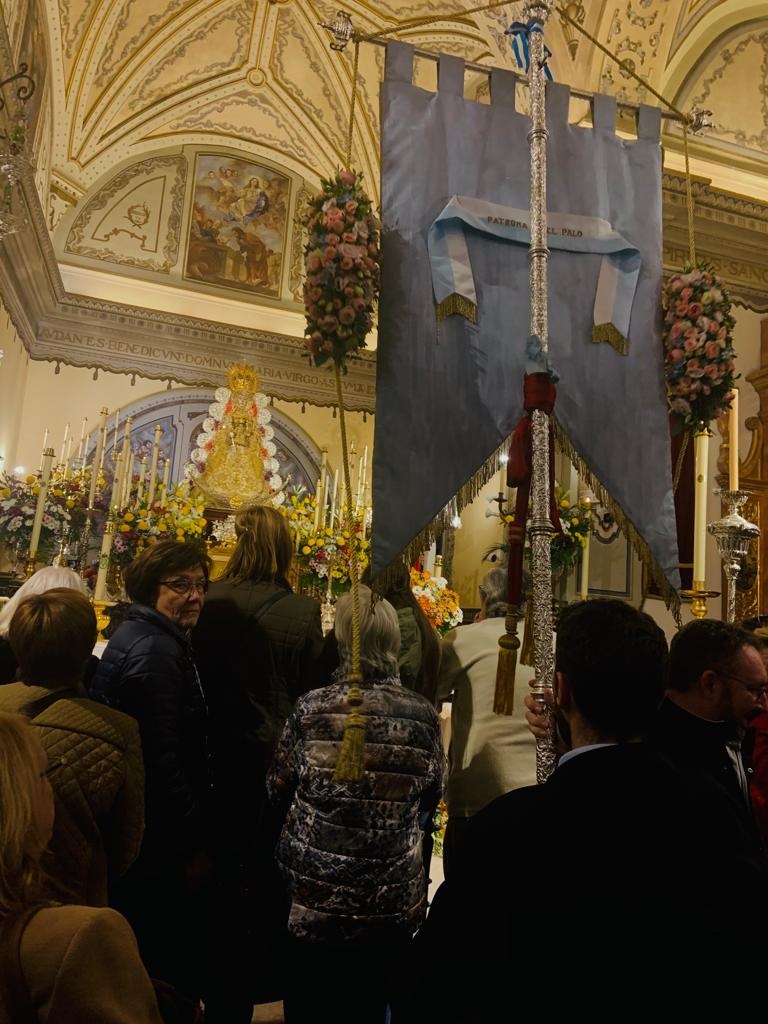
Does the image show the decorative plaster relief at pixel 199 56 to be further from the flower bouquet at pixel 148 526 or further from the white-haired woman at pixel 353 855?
the white-haired woman at pixel 353 855

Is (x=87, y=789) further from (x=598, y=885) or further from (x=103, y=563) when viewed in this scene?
(x=103, y=563)

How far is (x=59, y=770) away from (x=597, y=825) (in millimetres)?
1131

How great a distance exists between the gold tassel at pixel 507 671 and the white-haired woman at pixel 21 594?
131 centimetres

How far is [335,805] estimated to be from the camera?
199cm

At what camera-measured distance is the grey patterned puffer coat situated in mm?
1970

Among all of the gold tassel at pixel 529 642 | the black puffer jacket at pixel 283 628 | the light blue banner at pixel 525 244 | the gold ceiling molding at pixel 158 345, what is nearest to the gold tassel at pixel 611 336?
the light blue banner at pixel 525 244

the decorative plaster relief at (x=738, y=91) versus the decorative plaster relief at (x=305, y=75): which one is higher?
the decorative plaster relief at (x=305, y=75)

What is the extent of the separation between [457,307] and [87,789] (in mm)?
1732

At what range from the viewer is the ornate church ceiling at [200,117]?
31.1ft

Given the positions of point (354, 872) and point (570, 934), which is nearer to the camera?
point (570, 934)

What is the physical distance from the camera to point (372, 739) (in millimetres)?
2020

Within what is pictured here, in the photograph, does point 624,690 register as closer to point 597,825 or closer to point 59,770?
point 597,825

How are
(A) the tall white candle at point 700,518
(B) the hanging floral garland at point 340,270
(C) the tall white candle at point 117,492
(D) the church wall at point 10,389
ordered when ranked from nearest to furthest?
(B) the hanging floral garland at point 340,270 < (A) the tall white candle at point 700,518 < (C) the tall white candle at point 117,492 < (D) the church wall at point 10,389

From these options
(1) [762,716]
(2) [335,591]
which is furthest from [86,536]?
(1) [762,716]
